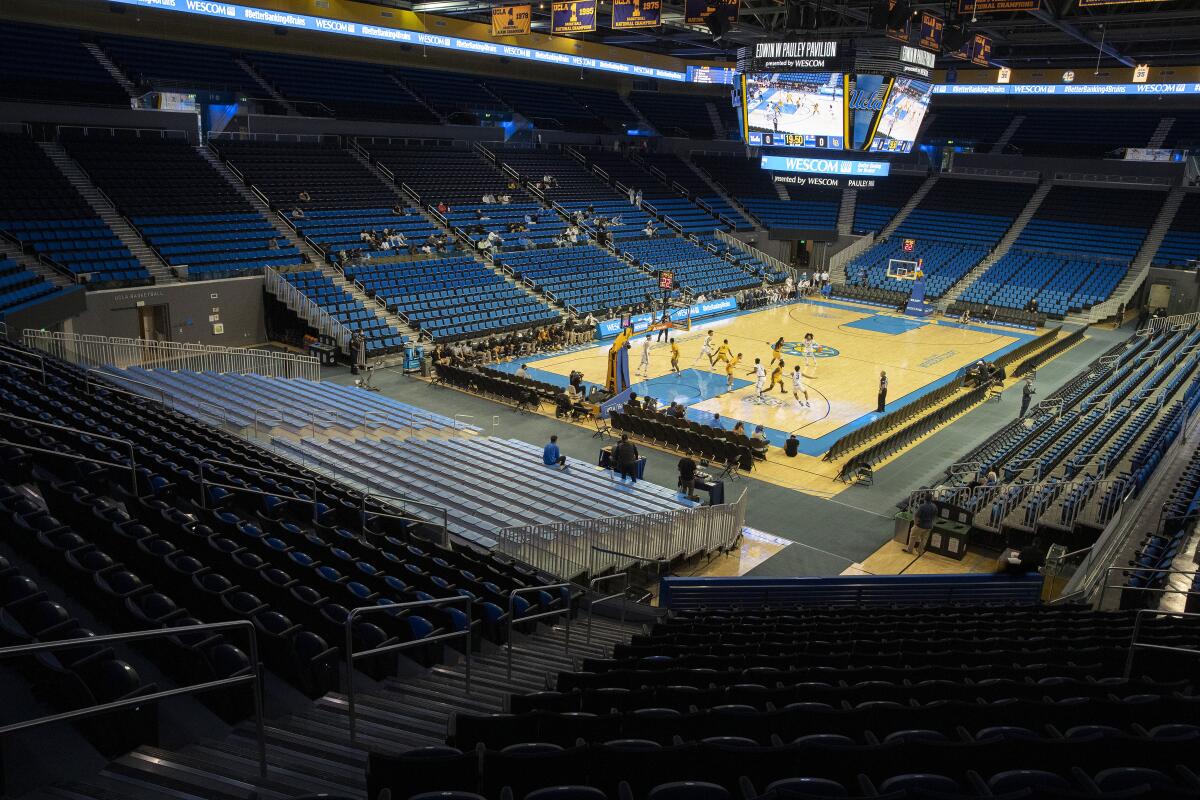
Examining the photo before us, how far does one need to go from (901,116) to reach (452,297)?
1831 cm

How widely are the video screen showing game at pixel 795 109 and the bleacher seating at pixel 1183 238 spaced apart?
31.0 m

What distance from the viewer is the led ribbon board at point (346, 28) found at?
1169 inches

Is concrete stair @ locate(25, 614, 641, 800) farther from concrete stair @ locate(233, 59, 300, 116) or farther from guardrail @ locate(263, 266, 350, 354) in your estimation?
concrete stair @ locate(233, 59, 300, 116)

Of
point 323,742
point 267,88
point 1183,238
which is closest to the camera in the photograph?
point 323,742

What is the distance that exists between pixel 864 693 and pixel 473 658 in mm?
3896

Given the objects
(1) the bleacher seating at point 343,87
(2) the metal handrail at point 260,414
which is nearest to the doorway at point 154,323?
(2) the metal handrail at point 260,414

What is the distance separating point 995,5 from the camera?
19453mm

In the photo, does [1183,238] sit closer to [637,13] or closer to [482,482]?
[637,13]

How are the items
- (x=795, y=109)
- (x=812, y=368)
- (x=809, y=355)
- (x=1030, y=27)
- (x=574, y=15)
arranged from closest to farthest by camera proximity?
(x=574, y=15) < (x=795, y=109) < (x=812, y=368) < (x=809, y=355) < (x=1030, y=27)

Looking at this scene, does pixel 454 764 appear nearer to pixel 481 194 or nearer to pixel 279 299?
pixel 279 299

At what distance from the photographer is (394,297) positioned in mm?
32188

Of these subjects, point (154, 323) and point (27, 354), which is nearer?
point (27, 354)

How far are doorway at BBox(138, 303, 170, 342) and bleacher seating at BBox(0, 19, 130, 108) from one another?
10.8 m

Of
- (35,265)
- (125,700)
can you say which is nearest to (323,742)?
(125,700)
